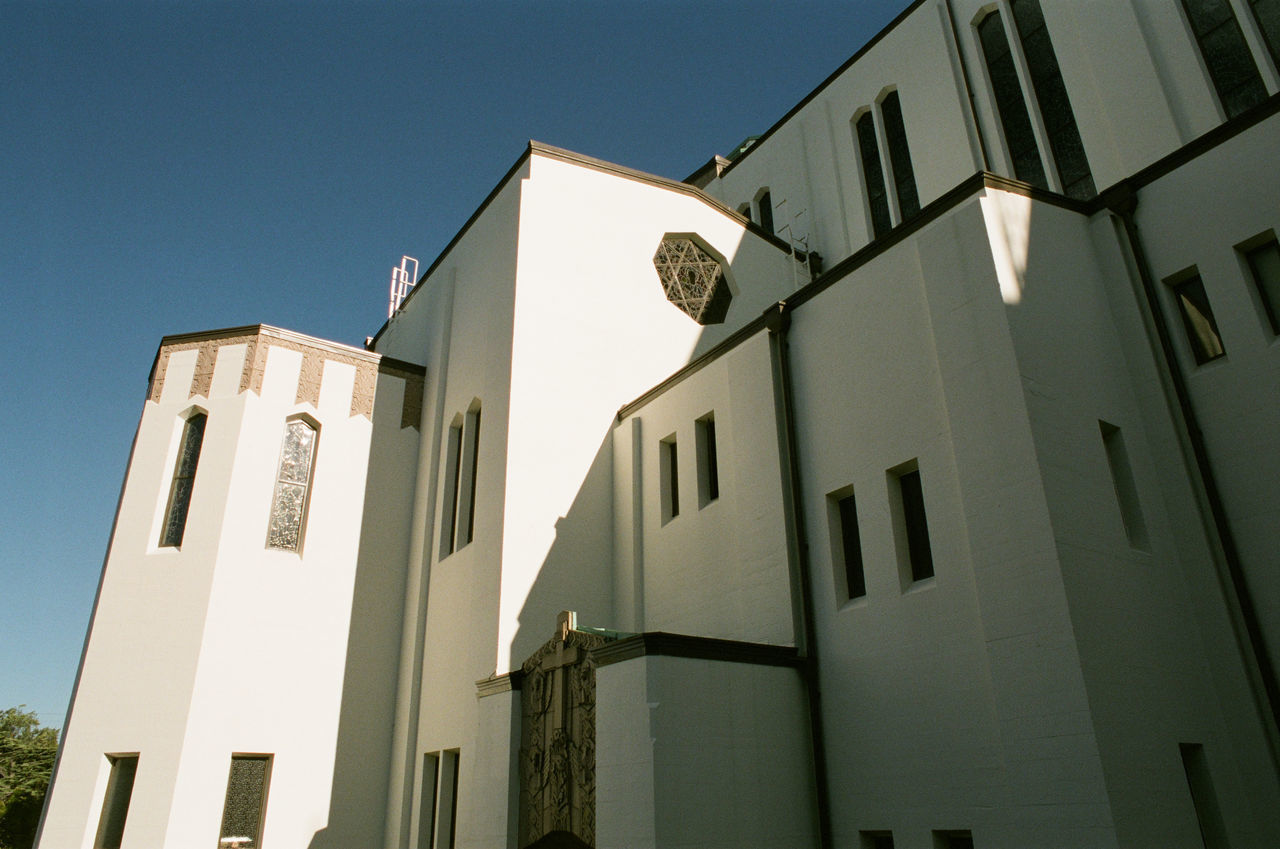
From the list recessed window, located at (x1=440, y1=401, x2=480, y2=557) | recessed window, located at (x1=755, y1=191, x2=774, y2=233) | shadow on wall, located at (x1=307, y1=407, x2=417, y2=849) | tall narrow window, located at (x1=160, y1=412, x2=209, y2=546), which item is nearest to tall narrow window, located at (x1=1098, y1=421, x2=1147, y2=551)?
recessed window, located at (x1=440, y1=401, x2=480, y2=557)

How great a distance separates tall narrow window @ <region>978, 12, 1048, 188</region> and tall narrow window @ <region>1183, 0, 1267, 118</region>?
257 centimetres

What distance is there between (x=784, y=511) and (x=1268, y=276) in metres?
5.11

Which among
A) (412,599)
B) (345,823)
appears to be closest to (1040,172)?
(412,599)

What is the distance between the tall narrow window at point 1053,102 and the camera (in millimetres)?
13781

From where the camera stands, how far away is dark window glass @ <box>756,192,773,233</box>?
20.6 meters

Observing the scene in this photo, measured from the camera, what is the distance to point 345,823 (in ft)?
40.3

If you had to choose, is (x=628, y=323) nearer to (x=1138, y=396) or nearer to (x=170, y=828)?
(x=1138, y=396)

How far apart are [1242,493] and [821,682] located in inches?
166

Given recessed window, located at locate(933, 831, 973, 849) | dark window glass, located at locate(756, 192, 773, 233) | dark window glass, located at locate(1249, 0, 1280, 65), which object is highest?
dark window glass, located at locate(756, 192, 773, 233)

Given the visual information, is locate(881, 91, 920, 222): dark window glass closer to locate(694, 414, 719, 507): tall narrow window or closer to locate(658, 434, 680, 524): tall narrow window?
locate(694, 414, 719, 507): tall narrow window

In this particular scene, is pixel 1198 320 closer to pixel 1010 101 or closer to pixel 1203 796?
pixel 1203 796

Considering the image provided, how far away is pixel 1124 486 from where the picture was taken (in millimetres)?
8094

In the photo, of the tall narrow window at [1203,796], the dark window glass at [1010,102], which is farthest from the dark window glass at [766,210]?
the tall narrow window at [1203,796]

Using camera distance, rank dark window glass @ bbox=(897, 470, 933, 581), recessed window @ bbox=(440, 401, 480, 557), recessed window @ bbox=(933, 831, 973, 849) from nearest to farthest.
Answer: recessed window @ bbox=(933, 831, 973, 849), dark window glass @ bbox=(897, 470, 933, 581), recessed window @ bbox=(440, 401, 480, 557)
